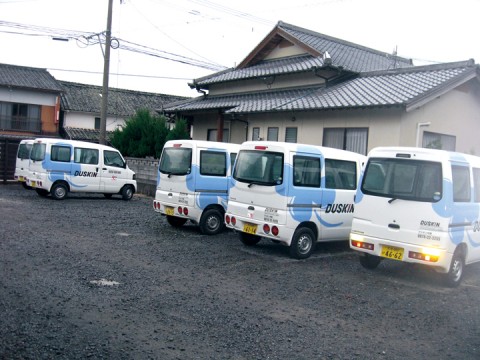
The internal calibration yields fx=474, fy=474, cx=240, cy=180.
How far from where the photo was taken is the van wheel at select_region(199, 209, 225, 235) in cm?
1120

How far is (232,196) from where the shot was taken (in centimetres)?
974

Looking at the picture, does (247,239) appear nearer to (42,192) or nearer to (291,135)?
(291,135)

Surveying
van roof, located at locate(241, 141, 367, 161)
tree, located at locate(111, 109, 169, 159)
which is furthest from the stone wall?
van roof, located at locate(241, 141, 367, 161)

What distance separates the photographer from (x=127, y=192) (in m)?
17.9

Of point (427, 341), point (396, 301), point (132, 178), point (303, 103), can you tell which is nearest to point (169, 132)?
point (132, 178)

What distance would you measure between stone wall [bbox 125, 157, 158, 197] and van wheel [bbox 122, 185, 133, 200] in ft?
3.95

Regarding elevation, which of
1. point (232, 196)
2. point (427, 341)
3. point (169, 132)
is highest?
point (169, 132)

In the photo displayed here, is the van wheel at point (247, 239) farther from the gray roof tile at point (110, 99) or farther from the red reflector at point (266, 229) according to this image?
the gray roof tile at point (110, 99)

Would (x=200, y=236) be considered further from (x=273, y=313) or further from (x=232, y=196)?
(x=273, y=313)

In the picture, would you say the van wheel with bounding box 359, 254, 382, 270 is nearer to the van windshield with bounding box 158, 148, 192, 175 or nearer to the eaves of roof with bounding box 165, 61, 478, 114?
the van windshield with bounding box 158, 148, 192, 175

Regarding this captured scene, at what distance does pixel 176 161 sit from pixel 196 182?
2.86 feet

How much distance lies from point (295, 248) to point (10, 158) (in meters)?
17.4

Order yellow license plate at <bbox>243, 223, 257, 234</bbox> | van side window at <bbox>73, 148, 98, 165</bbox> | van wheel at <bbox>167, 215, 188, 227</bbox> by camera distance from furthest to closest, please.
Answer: van side window at <bbox>73, 148, 98, 165</bbox>
van wheel at <bbox>167, 215, 188, 227</bbox>
yellow license plate at <bbox>243, 223, 257, 234</bbox>

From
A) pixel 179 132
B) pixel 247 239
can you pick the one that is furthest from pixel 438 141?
pixel 179 132
